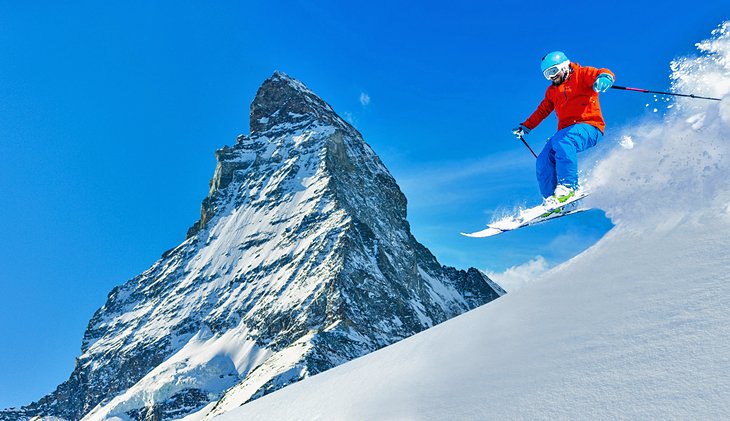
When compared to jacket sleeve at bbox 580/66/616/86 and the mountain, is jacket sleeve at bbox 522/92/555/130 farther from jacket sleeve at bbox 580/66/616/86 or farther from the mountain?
the mountain

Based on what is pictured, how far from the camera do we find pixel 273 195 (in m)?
181

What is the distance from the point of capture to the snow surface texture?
3.20 meters

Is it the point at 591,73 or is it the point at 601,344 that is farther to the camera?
the point at 591,73

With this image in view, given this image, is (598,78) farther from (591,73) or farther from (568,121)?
(568,121)

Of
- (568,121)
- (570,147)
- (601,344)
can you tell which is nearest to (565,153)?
(570,147)

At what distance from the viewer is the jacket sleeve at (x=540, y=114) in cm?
1066

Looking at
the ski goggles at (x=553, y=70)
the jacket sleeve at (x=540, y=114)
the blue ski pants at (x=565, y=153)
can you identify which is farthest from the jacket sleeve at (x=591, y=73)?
the jacket sleeve at (x=540, y=114)

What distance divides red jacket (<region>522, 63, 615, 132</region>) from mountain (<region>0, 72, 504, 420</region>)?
81319 mm

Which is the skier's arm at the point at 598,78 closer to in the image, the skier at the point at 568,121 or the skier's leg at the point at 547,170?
the skier at the point at 568,121

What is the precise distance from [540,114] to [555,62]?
5.32 feet

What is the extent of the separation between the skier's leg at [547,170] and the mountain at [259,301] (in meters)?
80.7

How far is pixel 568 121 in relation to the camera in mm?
9578

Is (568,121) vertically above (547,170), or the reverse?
(568,121)

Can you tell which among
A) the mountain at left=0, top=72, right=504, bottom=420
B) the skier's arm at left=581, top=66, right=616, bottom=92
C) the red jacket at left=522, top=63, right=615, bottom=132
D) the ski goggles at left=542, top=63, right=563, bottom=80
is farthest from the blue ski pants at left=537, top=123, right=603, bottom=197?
the mountain at left=0, top=72, right=504, bottom=420
